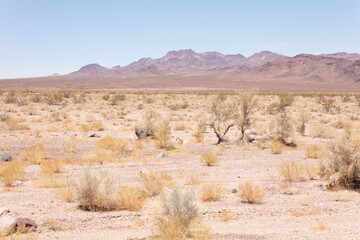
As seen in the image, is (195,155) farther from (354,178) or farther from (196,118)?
(196,118)

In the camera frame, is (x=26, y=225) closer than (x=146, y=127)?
Yes

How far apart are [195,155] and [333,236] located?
8.54 m

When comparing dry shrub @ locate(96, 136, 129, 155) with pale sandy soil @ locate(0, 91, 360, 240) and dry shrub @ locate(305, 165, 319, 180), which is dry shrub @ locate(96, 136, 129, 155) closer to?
pale sandy soil @ locate(0, 91, 360, 240)

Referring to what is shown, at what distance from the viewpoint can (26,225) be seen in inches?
228

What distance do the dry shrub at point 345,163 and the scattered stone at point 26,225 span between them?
7010 millimetres

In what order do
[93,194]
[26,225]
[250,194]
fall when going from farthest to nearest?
[250,194] → [93,194] → [26,225]

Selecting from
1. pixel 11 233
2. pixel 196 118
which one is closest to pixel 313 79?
pixel 196 118

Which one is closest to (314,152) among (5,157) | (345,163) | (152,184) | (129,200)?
(345,163)

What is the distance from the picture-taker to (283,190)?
8.46m

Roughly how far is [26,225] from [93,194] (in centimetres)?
162

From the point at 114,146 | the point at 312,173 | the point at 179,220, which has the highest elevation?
the point at 179,220

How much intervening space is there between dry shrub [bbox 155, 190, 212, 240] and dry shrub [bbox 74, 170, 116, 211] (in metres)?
1.56

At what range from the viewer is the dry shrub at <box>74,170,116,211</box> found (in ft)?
23.2

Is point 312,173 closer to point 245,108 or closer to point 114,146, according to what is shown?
point 245,108
